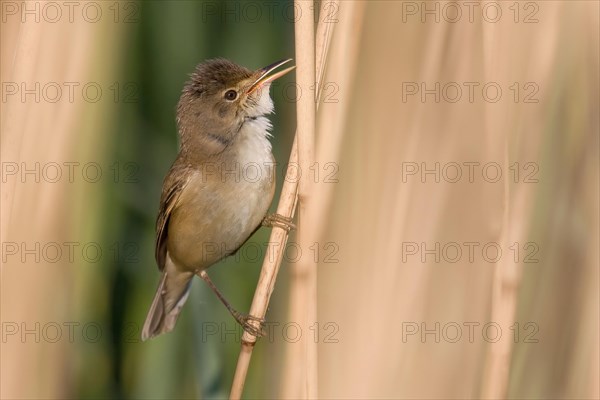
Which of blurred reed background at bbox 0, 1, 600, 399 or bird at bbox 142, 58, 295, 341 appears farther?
bird at bbox 142, 58, 295, 341

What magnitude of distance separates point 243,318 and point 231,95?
91 cm

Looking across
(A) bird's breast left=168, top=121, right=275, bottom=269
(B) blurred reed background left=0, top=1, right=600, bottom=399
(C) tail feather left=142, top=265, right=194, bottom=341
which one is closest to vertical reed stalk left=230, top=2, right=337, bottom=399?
(B) blurred reed background left=0, top=1, right=600, bottom=399

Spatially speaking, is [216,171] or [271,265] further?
[216,171]

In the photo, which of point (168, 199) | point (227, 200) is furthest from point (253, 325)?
point (168, 199)

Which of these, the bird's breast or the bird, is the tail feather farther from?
the bird's breast

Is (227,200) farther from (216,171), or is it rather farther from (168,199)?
(168,199)

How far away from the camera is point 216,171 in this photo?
3211 mm

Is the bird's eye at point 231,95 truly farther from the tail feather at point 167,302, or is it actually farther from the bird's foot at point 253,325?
the bird's foot at point 253,325

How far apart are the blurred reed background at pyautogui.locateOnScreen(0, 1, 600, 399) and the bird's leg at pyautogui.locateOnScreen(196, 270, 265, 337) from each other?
0.33 ft

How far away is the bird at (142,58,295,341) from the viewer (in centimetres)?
312

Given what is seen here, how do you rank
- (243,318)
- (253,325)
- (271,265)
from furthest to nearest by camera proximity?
(243,318) < (253,325) < (271,265)

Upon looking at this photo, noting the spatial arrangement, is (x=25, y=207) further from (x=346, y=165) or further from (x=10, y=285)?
(x=346, y=165)

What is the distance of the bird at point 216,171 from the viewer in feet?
10.2

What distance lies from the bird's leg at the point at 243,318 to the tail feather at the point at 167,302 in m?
0.17
